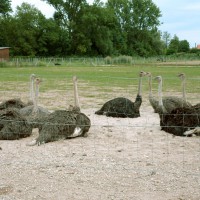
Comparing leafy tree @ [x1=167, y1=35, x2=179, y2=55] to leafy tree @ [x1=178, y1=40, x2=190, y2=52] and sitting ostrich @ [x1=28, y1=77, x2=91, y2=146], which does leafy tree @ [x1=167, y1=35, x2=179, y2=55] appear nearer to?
leafy tree @ [x1=178, y1=40, x2=190, y2=52]

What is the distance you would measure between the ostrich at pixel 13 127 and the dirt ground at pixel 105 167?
0.14 m

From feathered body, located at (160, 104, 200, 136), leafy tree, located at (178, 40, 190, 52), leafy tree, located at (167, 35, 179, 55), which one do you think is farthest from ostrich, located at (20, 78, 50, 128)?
leafy tree, located at (178, 40, 190, 52)

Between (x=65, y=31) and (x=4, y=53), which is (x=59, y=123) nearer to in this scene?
(x=4, y=53)

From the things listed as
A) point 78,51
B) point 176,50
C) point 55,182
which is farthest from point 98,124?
point 176,50

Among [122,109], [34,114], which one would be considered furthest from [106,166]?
[122,109]

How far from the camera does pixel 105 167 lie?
5.56 m

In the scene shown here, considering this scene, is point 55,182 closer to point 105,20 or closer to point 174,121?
point 174,121

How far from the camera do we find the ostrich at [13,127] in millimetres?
7133

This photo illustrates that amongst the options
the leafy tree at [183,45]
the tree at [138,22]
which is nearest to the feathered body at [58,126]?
the tree at [138,22]

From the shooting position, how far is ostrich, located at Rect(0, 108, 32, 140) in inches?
281

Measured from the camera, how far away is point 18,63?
45.8 m

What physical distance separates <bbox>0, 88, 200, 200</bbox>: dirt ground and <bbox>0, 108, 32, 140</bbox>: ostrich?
0.45ft

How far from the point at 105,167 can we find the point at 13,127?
2.25 m

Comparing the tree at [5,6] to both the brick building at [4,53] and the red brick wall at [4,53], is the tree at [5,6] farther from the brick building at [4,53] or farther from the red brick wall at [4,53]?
the red brick wall at [4,53]
